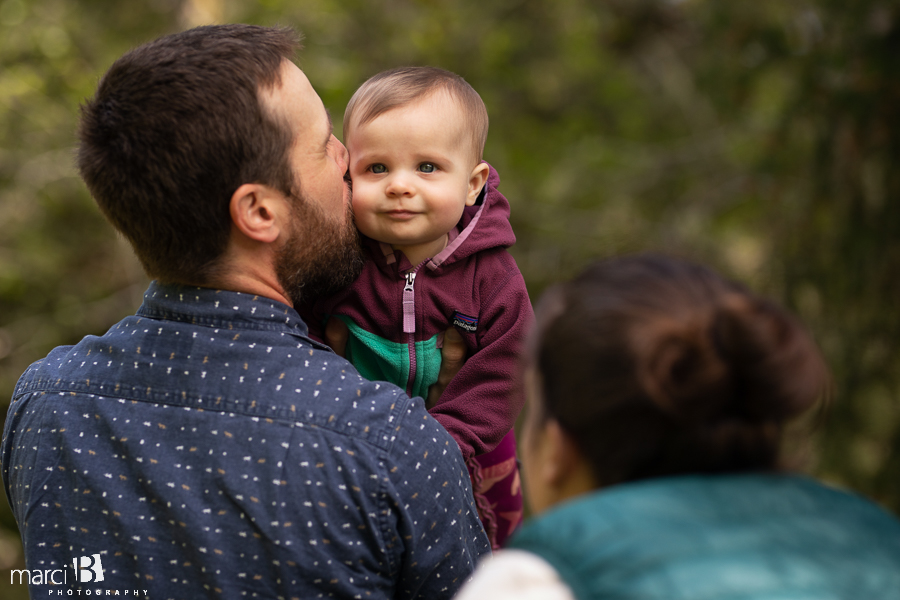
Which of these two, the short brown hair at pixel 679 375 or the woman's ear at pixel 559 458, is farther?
the woman's ear at pixel 559 458

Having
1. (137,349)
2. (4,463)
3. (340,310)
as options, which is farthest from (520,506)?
→ (4,463)

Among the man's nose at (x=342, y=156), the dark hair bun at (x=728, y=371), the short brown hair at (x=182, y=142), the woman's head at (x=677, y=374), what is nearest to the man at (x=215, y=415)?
the short brown hair at (x=182, y=142)

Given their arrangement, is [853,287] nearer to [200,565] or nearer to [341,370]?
[341,370]

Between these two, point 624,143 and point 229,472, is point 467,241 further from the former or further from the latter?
point 624,143

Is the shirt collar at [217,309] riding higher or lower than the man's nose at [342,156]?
lower

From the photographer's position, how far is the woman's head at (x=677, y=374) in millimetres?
998

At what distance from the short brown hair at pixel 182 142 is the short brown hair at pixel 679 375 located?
2.28ft

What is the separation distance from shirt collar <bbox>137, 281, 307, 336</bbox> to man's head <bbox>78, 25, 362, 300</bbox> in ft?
0.10

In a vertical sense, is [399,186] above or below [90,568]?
above

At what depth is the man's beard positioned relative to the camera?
1.53 m

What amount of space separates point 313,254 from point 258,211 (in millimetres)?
159

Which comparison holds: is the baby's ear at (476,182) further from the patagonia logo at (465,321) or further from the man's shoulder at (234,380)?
the man's shoulder at (234,380)

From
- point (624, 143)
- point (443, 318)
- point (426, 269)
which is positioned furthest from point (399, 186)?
point (624, 143)

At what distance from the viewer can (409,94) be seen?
1.75 meters
